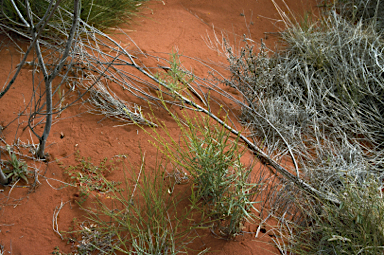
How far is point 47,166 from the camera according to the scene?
2219 millimetres

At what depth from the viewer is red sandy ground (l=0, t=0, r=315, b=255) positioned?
6.18 ft

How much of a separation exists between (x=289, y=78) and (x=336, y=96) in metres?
0.52

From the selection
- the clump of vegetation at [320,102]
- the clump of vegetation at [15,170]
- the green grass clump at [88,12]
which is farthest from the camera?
the green grass clump at [88,12]

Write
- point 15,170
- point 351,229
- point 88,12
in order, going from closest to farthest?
point 351,229 < point 15,170 < point 88,12

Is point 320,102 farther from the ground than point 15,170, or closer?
closer

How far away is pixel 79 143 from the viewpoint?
2445 mm

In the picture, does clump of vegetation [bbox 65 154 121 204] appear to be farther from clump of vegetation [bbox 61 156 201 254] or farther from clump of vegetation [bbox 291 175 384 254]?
clump of vegetation [bbox 291 175 384 254]

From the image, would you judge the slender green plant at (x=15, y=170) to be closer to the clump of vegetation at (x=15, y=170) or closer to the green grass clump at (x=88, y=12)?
the clump of vegetation at (x=15, y=170)

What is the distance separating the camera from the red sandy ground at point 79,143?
1.88 metres

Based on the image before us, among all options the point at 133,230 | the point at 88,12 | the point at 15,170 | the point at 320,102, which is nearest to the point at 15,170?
the point at 15,170

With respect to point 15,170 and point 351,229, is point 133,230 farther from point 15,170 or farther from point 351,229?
point 351,229

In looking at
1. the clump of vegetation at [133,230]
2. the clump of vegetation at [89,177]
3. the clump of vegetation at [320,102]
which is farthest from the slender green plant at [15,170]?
the clump of vegetation at [320,102]

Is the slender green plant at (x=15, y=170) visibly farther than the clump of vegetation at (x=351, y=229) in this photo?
Yes

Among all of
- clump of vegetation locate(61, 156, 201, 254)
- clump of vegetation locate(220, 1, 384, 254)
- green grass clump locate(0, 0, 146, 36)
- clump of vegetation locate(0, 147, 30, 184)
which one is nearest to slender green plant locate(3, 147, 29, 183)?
clump of vegetation locate(0, 147, 30, 184)
